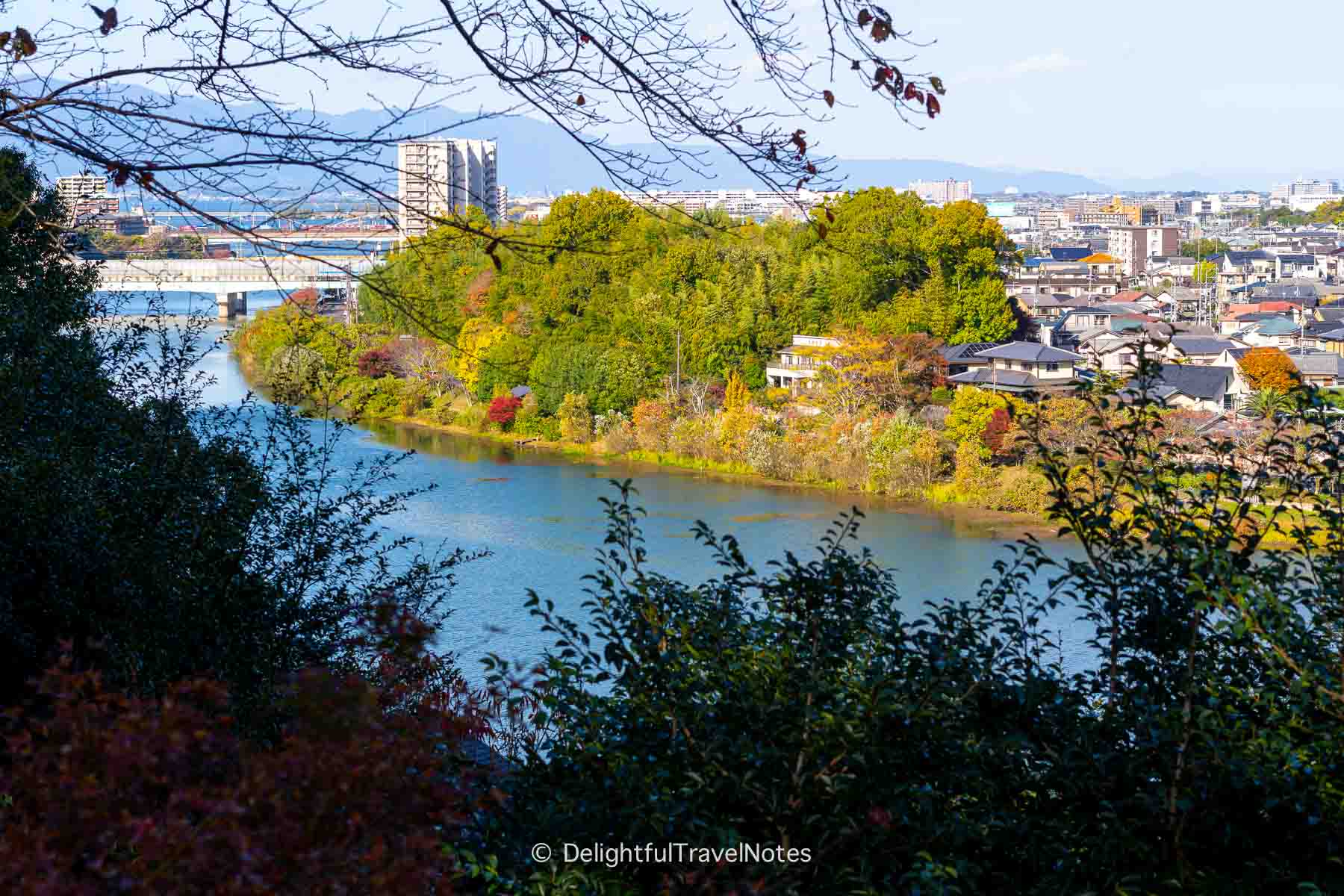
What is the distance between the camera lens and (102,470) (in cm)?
262

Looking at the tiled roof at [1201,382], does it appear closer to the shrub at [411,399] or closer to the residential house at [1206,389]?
the residential house at [1206,389]

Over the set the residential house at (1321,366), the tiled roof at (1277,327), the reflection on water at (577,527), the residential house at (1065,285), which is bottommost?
the reflection on water at (577,527)

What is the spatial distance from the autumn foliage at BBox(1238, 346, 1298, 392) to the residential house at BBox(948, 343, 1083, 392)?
5.49ft

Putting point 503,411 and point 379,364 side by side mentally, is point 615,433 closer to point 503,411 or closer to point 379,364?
point 503,411

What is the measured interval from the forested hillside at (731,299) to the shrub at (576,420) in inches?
7.2

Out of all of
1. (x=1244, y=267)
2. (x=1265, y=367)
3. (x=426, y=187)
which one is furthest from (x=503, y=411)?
(x=1244, y=267)

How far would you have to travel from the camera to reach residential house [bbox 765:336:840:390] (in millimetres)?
14055

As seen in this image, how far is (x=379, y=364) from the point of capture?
16.1m

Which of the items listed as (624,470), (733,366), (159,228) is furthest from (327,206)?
(733,366)

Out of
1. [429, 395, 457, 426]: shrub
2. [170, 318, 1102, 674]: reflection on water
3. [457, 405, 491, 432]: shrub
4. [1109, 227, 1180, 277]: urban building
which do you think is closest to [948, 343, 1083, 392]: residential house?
[170, 318, 1102, 674]: reflection on water

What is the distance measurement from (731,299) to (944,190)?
7329cm

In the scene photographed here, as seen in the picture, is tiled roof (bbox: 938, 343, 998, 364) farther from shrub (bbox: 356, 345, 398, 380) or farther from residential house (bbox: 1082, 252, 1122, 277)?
residential house (bbox: 1082, 252, 1122, 277)

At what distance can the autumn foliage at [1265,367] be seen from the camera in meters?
11.8

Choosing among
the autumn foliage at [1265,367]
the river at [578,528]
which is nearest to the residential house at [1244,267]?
the autumn foliage at [1265,367]
